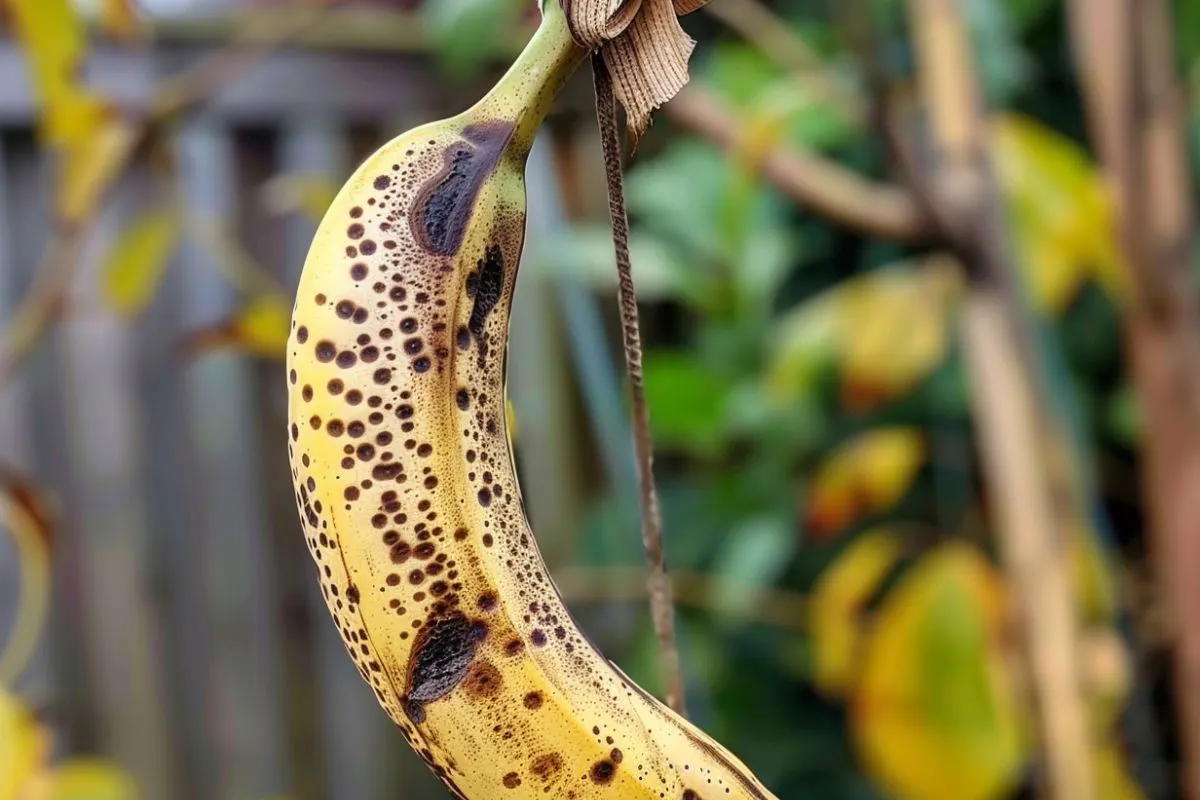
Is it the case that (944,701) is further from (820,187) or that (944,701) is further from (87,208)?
(87,208)

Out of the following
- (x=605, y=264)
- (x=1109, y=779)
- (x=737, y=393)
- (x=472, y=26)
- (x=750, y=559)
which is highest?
(x=472, y=26)

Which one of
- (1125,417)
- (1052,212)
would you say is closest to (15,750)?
(1052,212)

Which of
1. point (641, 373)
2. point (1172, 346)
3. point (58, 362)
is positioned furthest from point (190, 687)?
point (641, 373)

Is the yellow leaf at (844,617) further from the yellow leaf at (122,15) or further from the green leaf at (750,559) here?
the yellow leaf at (122,15)

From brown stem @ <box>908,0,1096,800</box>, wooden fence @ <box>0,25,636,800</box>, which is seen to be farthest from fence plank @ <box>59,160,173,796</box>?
brown stem @ <box>908,0,1096,800</box>

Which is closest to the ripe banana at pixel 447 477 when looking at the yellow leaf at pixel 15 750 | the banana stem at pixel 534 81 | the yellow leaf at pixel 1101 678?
the banana stem at pixel 534 81

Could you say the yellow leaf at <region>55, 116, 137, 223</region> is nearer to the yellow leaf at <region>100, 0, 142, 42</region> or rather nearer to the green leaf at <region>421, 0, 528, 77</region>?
the yellow leaf at <region>100, 0, 142, 42</region>

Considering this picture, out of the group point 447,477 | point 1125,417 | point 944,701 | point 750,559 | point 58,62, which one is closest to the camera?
point 447,477
